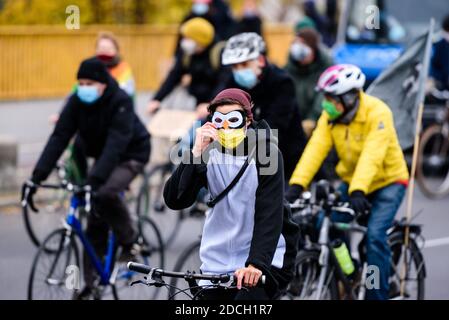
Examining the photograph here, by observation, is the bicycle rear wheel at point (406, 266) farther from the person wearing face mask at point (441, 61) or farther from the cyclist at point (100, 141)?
the person wearing face mask at point (441, 61)

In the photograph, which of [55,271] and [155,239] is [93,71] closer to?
[55,271]

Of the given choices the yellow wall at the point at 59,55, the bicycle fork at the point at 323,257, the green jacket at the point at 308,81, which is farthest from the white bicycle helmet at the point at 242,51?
the yellow wall at the point at 59,55

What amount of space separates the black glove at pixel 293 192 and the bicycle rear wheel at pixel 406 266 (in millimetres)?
844

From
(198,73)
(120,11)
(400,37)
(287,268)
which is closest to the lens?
(287,268)

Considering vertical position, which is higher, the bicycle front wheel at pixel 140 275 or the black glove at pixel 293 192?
the black glove at pixel 293 192

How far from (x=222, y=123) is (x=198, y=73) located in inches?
250

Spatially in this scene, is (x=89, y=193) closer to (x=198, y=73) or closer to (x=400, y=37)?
(x=198, y=73)

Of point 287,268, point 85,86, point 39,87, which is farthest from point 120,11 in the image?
point 287,268

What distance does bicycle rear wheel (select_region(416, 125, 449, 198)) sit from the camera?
552 inches

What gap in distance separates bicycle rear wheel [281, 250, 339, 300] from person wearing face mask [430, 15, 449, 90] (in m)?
7.66

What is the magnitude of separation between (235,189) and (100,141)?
308 cm

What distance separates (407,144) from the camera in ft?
27.8

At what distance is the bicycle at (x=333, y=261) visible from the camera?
745cm

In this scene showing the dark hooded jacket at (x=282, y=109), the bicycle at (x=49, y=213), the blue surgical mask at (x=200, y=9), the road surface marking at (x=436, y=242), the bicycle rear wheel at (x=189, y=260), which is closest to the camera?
the bicycle rear wheel at (x=189, y=260)
